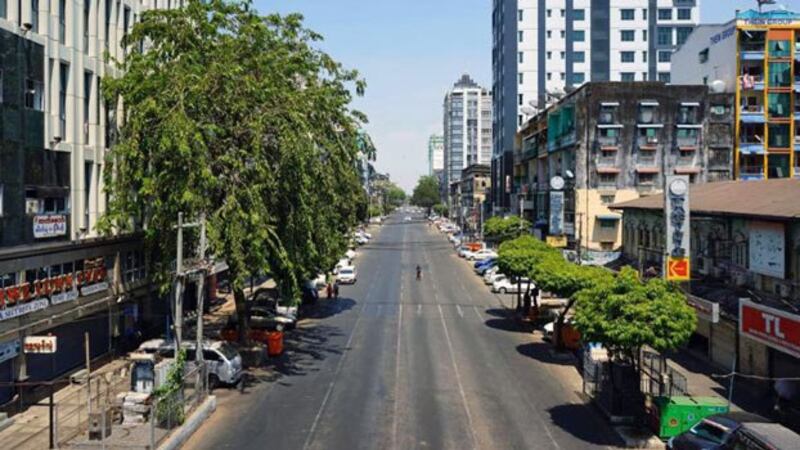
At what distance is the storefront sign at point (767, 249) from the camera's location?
93.5 ft

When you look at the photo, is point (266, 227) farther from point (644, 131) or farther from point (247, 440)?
point (644, 131)

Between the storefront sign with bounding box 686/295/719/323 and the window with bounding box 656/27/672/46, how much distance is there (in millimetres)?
95641

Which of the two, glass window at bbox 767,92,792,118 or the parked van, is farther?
glass window at bbox 767,92,792,118

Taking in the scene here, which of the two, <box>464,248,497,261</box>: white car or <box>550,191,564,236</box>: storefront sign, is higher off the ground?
<box>550,191,564,236</box>: storefront sign

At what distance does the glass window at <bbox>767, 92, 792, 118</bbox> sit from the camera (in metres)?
68.5

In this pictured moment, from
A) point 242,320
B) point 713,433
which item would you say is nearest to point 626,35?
point 242,320

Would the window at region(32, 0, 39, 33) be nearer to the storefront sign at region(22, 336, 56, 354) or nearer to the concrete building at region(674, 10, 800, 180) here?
the storefront sign at region(22, 336, 56, 354)

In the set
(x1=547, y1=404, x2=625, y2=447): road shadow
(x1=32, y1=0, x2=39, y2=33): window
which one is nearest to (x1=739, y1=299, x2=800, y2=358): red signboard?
(x1=547, y1=404, x2=625, y2=447): road shadow

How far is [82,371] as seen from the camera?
31062 millimetres

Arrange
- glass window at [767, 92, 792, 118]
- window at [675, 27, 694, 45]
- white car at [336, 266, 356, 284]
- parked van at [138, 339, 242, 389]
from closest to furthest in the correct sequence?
parked van at [138, 339, 242, 389] < white car at [336, 266, 356, 284] < glass window at [767, 92, 792, 118] < window at [675, 27, 694, 45]

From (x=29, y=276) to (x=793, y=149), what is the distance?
63.2 metres

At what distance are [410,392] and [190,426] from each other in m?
8.67

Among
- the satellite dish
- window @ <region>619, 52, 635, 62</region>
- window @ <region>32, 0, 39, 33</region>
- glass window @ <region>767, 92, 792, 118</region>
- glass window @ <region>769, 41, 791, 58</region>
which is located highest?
window @ <region>619, 52, 635, 62</region>

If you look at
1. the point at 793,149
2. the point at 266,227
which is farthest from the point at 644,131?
the point at 266,227
